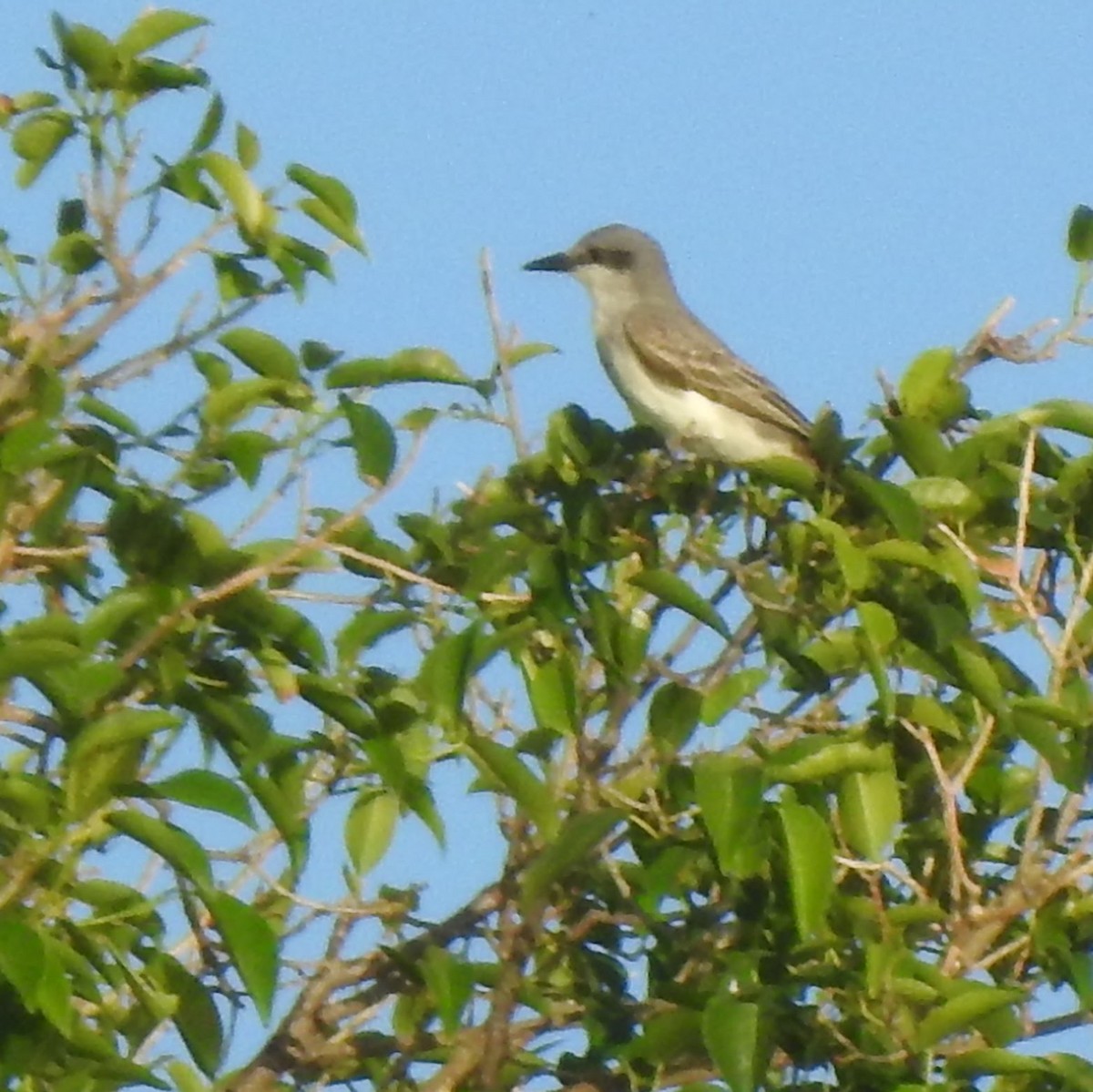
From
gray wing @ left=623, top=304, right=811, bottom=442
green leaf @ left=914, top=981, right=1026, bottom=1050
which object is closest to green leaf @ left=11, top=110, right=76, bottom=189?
green leaf @ left=914, top=981, right=1026, bottom=1050

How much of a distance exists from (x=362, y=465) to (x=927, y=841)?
3.69 feet

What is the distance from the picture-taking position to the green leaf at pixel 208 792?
8.62 ft

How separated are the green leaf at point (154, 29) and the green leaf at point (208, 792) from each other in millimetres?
1519

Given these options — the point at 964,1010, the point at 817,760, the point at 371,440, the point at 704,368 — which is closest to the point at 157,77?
the point at 371,440

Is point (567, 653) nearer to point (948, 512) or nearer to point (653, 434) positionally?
point (948, 512)

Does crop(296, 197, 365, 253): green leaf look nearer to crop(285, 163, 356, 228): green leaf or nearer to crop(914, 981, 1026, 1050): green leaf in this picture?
crop(285, 163, 356, 228): green leaf

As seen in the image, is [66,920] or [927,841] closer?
[66,920]

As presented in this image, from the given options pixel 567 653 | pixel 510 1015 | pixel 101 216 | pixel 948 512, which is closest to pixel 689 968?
pixel 510 1015

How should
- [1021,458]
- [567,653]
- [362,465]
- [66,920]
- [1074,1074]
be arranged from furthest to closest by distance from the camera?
[1021,458] < [567,653] < [362,465] < [1074,1074] < [66,920]

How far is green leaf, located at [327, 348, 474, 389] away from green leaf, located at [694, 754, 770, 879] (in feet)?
2.77

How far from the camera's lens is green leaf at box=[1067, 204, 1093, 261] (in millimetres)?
3654

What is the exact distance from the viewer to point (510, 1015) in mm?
3410

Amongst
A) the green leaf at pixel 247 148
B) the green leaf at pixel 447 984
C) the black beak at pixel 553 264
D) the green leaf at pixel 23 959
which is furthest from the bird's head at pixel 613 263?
→ the green leaf at pixel 23 959

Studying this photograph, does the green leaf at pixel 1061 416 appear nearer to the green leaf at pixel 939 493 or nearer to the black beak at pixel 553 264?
the green leaf at pixel 939 493
